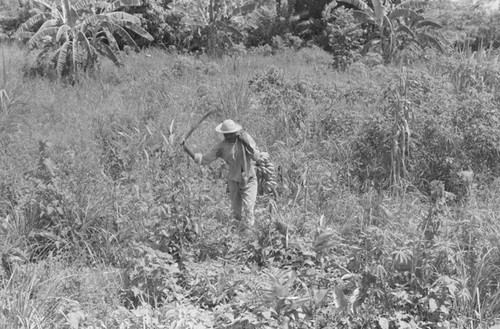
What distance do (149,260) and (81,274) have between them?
83 centimetres

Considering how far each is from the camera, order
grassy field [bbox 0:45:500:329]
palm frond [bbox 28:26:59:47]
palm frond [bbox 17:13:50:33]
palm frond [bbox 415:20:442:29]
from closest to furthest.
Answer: grassy field [bbox 0:45:500:329], palm frond [bbox 28:26:59:47], palm frond [bbox 17:13:50:33], palm frond [bbox 415:20:442:29]

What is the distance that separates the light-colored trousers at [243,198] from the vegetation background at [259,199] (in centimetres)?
17

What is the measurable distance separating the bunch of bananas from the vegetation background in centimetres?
16

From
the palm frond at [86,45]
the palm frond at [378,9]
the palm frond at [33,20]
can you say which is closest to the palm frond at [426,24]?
the palm frond at [378,9]

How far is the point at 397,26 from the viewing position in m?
16.8

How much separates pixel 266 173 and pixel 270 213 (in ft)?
2.26

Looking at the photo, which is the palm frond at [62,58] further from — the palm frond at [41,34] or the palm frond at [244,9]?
the palm frond at [244,9]

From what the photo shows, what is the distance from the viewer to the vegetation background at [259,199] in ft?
15.2

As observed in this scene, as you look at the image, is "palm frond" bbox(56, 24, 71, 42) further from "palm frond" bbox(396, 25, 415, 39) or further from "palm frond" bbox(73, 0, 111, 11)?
"palm frond" bbox(396, 25, 415, 39)

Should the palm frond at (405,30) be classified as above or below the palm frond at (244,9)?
below

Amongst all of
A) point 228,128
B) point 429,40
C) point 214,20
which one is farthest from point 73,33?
point 429,40

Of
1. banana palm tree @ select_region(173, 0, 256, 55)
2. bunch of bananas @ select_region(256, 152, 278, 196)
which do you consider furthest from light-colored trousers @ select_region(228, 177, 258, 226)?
banana palm tree @ select_region(173, 0, 256, 55)

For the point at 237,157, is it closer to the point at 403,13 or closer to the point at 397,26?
the point at 403,13

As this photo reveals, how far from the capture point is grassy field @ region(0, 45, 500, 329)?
461 cm
